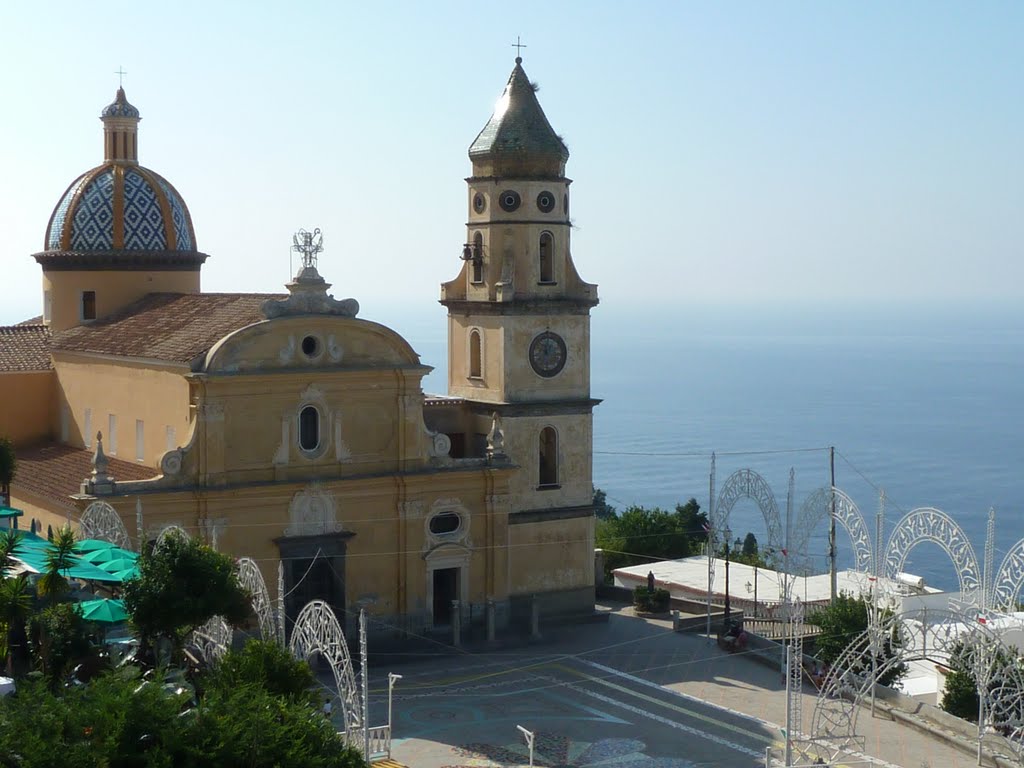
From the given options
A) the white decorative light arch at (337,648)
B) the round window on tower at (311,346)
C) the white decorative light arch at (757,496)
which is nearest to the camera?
the white decorative light arch at (337,648)

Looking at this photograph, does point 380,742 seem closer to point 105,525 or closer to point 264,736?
point 105,525

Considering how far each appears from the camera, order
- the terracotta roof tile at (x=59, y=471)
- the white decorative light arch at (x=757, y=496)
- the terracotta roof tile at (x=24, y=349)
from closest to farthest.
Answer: the terracotta roof tile at (x=59, y=471), the white decorative light arch at (x=757, y=496), the terracotta roof tile at (x=24, y=349)

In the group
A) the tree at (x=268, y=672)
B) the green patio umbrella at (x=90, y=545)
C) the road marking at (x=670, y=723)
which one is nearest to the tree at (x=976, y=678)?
the road marking at (x=670, y=723)

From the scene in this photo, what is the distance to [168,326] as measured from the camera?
37875 mm

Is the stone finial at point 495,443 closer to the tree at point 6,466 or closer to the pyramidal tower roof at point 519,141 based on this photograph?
the pyramidal tower roof at point 519,141

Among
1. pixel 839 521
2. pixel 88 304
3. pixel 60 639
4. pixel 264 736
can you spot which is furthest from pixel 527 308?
pixel 264 736

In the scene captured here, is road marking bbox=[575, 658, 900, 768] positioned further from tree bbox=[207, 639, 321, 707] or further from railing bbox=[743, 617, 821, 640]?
tree bbox=[207, 639, 321, 707]

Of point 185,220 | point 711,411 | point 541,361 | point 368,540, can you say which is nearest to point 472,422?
point 541,361

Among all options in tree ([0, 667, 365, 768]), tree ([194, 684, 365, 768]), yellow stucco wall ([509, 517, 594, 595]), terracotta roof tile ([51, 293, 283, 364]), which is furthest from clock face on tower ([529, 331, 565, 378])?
tree ([0, 667, 365, 768])

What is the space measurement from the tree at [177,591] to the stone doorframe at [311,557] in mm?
8521

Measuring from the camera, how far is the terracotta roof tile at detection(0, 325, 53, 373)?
41.4 m

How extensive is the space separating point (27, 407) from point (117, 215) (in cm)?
563

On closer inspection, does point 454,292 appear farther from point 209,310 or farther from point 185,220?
point 185,220

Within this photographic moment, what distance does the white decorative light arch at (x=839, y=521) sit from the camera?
33.3m
